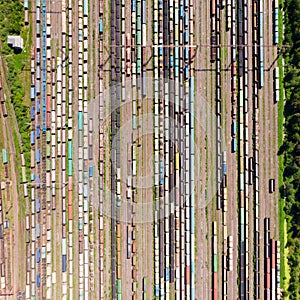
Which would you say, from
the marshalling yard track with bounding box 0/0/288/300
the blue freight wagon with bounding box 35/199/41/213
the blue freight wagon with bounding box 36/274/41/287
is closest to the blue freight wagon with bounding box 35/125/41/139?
the marshalling yard track with bounding box 0/0/288/300

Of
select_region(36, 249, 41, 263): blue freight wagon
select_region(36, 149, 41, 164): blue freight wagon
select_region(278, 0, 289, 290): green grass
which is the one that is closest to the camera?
select_region(36, 149, 41, 164): blue freight wagon

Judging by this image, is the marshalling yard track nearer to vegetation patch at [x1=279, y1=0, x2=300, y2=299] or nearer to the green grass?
the green grass

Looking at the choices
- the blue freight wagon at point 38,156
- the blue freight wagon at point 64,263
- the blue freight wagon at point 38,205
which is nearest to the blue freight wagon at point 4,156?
the blue freight wagon at point 38,156

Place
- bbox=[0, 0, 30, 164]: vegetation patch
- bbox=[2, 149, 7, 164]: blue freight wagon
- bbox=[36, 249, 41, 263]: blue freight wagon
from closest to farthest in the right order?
1. bbox=[0, 0, 30, 164]: vegetation patch
2. bbox=[2, 149, 7, 164]: blue freight wagon
3. bbox=[36, 249, 41, 263]: blue freight wagon

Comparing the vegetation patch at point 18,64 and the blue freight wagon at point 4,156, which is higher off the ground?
the vegetation patch at point 18,64

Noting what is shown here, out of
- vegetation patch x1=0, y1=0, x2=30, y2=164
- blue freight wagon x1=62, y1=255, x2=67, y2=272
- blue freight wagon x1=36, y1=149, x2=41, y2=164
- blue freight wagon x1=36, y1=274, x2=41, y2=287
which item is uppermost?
vegetation patch x1=0, y1=0, x2=30, y2=164

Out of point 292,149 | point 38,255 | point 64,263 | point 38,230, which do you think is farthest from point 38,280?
point 292,149

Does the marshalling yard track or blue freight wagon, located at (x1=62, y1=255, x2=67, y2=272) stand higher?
the marshalling yard track

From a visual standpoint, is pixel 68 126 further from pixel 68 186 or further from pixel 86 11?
pixel 86 11

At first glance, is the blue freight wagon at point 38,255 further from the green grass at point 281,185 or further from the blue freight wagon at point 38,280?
the green grass at point 281,185

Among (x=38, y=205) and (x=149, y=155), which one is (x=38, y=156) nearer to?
(x=38, y=205)

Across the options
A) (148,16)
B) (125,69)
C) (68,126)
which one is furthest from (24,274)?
(148,16)

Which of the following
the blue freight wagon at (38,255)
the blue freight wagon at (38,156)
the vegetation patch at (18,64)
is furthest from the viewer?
the blue freight wagon at (38,255)
